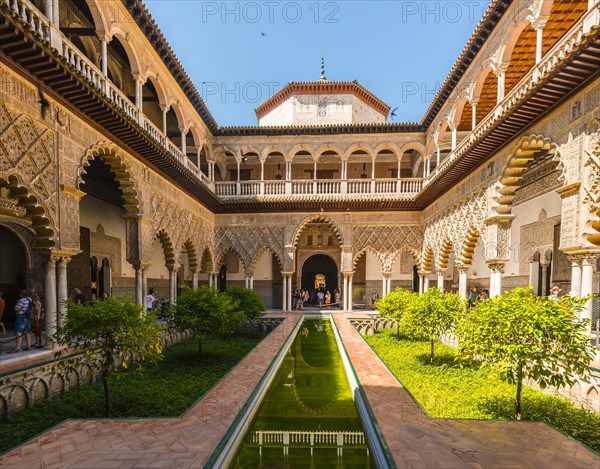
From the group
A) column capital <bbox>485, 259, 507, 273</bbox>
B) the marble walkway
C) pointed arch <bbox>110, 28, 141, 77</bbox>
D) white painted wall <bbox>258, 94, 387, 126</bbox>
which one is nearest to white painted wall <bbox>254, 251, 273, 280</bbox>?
white painted wall <bbox>258, 94, 387, 126</bbox>

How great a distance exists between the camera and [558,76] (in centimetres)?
561

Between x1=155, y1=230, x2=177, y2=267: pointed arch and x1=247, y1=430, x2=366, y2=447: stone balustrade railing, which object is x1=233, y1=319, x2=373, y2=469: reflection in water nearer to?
x1=247, y1=430, x2=366, y2=447: stone balustrade railing

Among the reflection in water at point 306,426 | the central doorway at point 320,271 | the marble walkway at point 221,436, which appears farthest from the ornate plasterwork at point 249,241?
the marble walkway at point 221,436

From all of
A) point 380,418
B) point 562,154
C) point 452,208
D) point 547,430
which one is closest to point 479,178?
point 452,208

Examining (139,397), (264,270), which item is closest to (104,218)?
(264,270)

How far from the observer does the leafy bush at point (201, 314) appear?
24.3 ft

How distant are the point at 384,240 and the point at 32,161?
13051 mm

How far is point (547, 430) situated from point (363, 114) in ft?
56.9

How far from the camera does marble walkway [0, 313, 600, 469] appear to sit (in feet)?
10.2

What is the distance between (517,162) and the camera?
7723mm

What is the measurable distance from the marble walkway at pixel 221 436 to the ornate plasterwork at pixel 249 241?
11.3m

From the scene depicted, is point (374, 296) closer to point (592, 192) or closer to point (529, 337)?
point (592, 192)

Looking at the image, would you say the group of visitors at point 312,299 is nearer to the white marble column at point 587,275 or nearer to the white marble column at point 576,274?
the white marble column at point 576,274

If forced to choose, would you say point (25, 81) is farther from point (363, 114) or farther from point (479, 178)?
point (363, 114)
